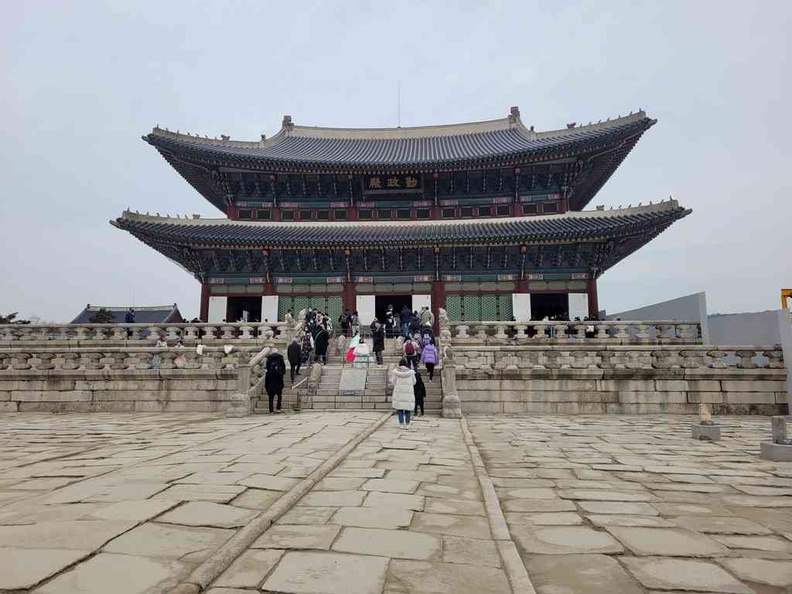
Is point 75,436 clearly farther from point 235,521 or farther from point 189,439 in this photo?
point 235,521

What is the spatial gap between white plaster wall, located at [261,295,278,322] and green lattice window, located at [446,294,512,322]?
26.2 ft

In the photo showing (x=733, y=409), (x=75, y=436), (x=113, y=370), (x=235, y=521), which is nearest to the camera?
(x=235, y=521)

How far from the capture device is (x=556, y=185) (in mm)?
22531

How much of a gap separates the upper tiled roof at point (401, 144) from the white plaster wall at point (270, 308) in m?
6.27

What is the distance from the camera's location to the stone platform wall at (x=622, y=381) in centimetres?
1291

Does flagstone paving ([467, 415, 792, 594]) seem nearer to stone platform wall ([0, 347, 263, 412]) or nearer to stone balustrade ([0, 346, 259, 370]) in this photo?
stone platform wall ([0, 347, 263, 412])

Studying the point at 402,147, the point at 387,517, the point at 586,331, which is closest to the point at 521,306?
the point at 586,331

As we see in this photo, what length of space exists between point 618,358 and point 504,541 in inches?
448

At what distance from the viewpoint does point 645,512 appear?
431cm

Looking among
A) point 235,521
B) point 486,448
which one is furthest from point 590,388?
point 235,521

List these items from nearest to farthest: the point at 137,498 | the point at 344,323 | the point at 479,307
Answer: the point at 137,498 → the point at 344,323 → the point at 479,307

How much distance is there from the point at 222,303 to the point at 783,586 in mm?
21993

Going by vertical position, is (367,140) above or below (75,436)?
above

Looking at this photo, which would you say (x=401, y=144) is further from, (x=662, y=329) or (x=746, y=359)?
(x=746, y=359)
